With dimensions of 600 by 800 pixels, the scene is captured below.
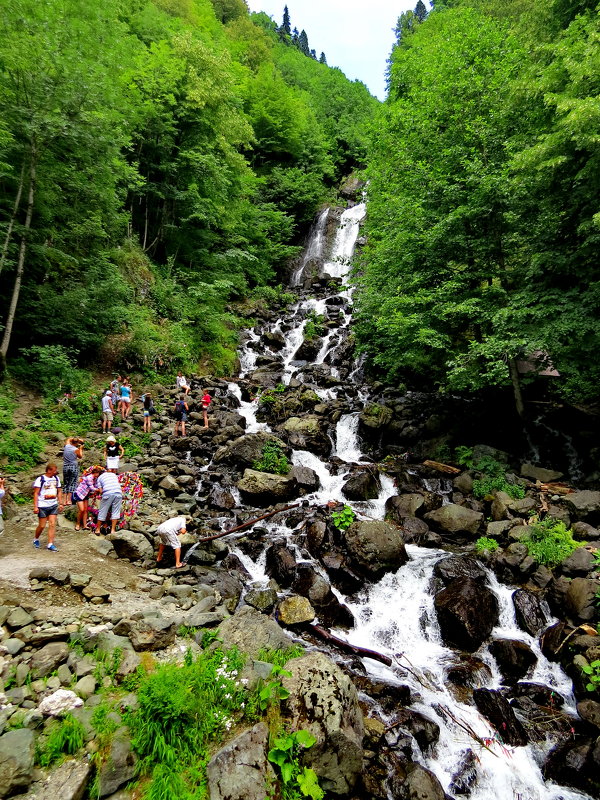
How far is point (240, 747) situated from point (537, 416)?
14.2m

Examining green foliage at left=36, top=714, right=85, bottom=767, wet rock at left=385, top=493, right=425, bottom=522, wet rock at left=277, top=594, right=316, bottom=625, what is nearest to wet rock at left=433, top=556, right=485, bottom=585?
wet rock at left=385, top=493, right=425, bottom=522

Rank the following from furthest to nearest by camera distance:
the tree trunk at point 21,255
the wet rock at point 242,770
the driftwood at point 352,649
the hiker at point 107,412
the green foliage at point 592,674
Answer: the hiker at point 107,412
the tree trunk at point 21,255
the driftwood at point 352,649
the green foliage at point 592,674
the wet rock at point 242,770

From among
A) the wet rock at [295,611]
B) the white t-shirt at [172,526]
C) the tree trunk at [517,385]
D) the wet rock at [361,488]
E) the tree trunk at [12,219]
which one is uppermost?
the tree trunk at [12,219]

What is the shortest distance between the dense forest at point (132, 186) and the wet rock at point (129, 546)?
299 inches

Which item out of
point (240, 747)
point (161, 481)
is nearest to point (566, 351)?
point (240, 747)

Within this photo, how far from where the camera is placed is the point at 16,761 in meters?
3.36

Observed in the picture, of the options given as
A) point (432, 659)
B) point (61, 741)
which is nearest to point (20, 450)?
point (61, 741)

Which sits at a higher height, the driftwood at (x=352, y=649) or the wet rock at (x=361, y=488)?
the wet rock at (x=361, y=488)

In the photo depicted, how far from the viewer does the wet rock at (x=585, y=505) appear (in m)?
→ 9.66

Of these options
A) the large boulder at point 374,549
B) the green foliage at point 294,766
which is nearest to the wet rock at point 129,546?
the large boulder at point 374,549

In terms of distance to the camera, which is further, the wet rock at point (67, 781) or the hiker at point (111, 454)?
the hiker at point (111, 454)

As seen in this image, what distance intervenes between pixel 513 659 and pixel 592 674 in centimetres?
116

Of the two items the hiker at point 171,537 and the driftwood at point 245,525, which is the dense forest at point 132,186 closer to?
the hiker at point 171,537

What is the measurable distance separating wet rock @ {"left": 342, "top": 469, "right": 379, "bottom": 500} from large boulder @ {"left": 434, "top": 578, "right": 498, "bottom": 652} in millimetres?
4212
